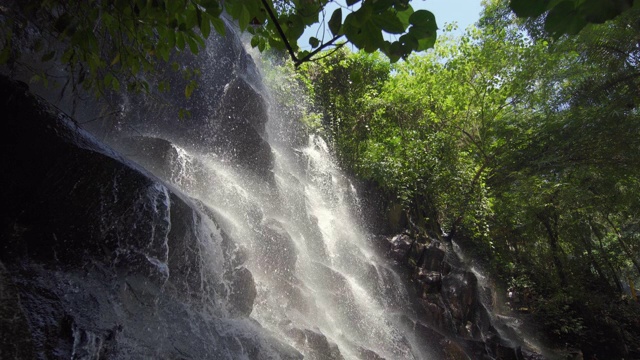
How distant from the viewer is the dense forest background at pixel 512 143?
13.2m

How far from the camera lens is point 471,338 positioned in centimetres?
1279

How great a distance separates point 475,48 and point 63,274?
1566 centimetres

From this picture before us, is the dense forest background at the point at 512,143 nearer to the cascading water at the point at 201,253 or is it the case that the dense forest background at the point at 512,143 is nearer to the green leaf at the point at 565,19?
the cascading water at the point at 201,253

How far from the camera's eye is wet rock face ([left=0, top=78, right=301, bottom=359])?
3.79 metres

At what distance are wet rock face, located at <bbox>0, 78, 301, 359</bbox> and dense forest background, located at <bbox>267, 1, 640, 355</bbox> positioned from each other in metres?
10.5

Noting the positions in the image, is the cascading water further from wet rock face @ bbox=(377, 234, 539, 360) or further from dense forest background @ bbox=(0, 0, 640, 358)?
dense forest background @ bbox=(0, 0, 640, 358)

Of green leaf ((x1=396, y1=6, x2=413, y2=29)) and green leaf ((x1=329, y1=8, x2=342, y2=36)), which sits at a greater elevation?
green leaf ((x1=396, y1=6, x2=413, y2=29))

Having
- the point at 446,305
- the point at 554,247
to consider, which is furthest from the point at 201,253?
the point at 554,247

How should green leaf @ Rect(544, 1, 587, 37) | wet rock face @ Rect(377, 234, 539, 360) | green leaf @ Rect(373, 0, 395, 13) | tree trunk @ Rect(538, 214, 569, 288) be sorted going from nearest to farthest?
1. green leaf @ Rect(544, 1, 587, 37)
2. green leaf @ Rect(373, 0, 395, 13)
3. wet rock face @ Rect(377, 234, 539, 360)
4. tree trunk @ Rect(538, 214, 569, 288)

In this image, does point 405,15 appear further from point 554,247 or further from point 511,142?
point 554,247

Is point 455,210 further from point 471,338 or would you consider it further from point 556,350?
point 556,350

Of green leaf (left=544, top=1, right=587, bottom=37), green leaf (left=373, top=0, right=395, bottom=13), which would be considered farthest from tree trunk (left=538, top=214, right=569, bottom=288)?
green leaf (left=373, top=0, right=395, bottom=13)

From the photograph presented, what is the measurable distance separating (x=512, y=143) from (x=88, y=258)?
14585 mm

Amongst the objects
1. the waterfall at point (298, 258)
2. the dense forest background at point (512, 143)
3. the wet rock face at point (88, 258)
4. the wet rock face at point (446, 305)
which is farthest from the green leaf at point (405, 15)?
the dense forest background at point (512, 143)
